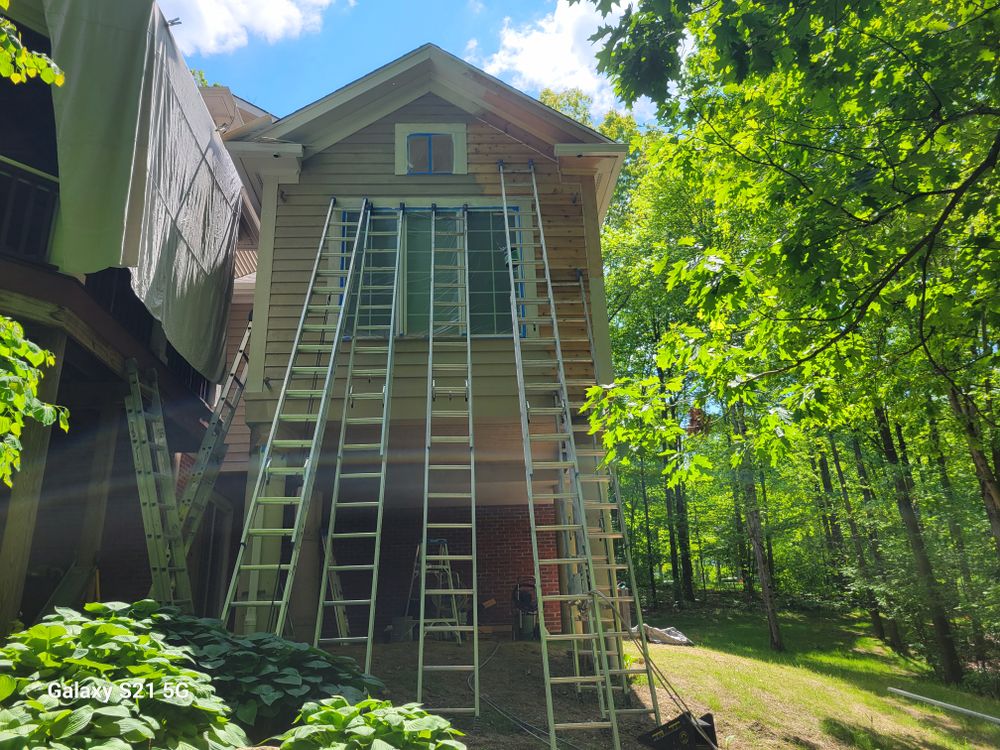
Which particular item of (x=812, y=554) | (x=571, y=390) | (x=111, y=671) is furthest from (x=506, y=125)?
(x=812, y=554)

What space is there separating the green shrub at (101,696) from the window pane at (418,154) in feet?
23.3

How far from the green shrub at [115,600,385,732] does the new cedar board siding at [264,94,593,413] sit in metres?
4.15

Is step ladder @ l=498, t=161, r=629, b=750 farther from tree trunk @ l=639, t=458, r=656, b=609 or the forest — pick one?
tree trunk @ l=639, t=458, r=656, b=609

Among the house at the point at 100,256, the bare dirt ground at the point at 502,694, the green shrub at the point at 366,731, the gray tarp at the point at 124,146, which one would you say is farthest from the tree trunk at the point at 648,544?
the green shrub at the point at 366,731

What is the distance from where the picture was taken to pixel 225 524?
40.4 feet

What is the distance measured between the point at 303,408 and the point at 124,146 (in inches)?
126

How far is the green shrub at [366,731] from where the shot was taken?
8.16ft

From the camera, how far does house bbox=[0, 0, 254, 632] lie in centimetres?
580

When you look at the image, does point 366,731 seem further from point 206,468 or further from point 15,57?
point 206,468

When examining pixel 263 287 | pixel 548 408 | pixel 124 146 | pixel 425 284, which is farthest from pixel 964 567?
pixel 124 146

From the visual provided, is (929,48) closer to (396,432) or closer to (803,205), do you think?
(803,205)

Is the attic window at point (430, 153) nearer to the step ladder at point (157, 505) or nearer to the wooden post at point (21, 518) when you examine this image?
the step ladder at point (157, 505)

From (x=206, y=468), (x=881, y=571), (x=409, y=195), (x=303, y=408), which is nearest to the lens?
(x=303, y=408)

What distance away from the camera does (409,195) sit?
28.7 feet
